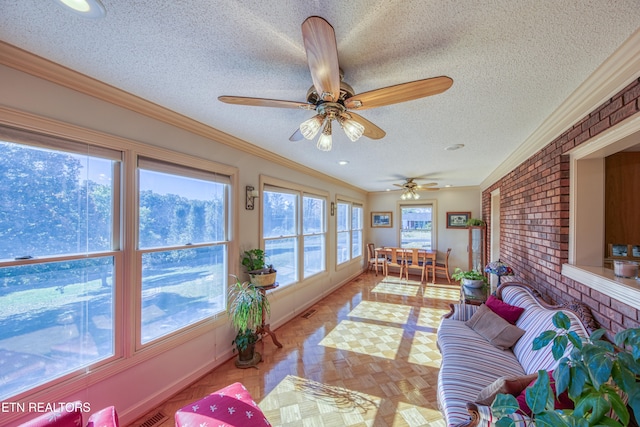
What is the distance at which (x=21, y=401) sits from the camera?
1391 mm

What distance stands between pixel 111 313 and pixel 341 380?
1.99m

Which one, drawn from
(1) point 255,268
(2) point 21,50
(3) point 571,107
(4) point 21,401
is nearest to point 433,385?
(1) point 255,268

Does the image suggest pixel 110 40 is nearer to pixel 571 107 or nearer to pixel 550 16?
pixel 550 16

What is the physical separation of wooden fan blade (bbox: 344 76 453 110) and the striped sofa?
4.77 feet

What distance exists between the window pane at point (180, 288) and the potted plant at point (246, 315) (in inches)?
5.7

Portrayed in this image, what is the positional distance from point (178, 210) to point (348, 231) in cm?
448

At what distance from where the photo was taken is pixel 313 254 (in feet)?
15.1

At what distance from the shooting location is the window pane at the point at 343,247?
5.79 meters

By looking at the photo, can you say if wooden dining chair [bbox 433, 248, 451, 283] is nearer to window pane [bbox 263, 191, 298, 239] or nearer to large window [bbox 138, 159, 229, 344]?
window pane [bbox 263, 191, 298, 239]

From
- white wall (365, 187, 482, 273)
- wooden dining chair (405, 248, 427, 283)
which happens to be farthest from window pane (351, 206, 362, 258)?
wooden dining chair (405, 248, 427, 283)

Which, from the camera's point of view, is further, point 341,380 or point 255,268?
point 255,268

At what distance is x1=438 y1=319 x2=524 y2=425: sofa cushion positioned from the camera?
1.48 meters

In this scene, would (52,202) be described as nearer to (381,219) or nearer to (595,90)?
(595,90)

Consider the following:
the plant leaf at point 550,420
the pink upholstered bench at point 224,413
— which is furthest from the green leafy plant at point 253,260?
the plant leaf at point 550,420
